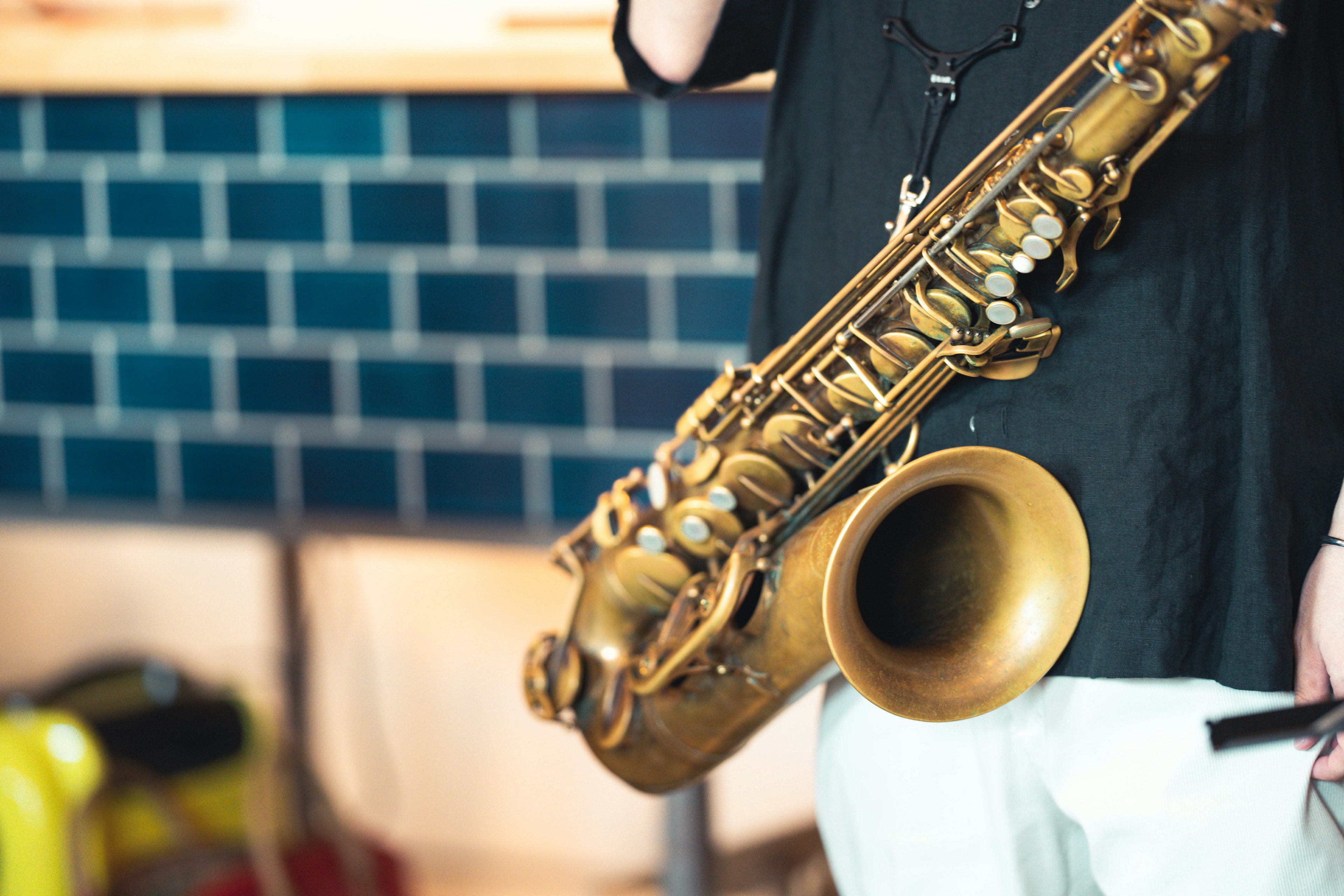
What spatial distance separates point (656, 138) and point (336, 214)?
430mm

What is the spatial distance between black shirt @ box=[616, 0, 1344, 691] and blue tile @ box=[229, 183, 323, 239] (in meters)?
1.11

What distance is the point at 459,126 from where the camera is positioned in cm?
155

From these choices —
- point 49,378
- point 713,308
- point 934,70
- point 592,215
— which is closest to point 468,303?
point 592,215

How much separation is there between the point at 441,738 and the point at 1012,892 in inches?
48.2

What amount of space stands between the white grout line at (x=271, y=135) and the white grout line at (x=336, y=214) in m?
0.07

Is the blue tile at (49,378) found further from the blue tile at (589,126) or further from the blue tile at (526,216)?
the blue tile at (589,126)

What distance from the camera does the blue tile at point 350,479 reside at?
1.67 metres

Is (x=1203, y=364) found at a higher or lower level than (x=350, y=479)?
higher

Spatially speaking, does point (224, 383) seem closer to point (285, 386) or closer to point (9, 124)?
point (285, 386)

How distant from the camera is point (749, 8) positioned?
2.60ft

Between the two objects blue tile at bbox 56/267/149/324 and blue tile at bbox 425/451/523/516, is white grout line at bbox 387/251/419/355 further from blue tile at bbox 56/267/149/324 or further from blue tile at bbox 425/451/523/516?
blue tile at bbox 56/267/149/324

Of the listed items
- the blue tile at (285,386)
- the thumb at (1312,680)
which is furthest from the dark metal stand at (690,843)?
the thumb at (1312,680)

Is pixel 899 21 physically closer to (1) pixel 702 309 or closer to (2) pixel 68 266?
(1) pixel 702 309

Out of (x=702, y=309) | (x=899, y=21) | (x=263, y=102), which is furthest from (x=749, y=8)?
(x=263, y=102)
